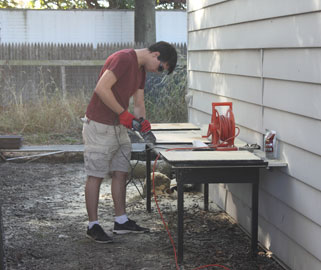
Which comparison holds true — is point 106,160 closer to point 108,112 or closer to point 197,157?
point 108,112

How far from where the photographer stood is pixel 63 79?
13.2 metres

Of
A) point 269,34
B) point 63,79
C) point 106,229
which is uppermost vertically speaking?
point 269,34

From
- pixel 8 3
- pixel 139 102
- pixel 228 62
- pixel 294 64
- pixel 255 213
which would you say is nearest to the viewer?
pixel 294 64

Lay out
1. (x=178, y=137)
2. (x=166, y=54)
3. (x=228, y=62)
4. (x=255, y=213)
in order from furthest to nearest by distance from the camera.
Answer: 1. (x=228, y=62)
2. (x=178, y=137)
3. (x=166, y=54)
4. (x=255, y=213)

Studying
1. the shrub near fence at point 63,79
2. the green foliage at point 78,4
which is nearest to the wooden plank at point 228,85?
the shrub near fence at point 63,79

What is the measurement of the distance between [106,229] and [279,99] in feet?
7.30

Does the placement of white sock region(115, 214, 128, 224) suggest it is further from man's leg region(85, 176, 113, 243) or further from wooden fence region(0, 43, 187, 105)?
wooden fence region(0, 43, 187, 105)

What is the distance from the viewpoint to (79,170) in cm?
835

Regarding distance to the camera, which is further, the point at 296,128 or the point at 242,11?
the point at 242,11

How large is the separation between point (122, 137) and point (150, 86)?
7.42 meters

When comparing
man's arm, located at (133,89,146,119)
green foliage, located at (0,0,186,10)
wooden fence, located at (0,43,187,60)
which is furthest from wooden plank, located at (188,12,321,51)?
green foliage, located at (0,0,186,10)

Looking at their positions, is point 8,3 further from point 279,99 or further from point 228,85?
point 279,99

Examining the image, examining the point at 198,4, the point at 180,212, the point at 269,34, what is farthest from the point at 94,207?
the point at 198,4

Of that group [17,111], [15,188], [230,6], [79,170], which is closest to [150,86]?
[17,111]
